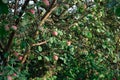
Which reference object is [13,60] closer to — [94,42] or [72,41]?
[72,41]

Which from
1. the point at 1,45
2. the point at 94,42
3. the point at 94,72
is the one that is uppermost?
the point at 1,45

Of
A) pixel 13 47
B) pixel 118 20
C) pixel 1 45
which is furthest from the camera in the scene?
pixel 118 20

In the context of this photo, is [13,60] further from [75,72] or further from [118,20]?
[118,20]

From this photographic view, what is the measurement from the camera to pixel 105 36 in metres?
5.82

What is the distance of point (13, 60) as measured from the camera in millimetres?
4121

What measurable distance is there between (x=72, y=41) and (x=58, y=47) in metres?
0.30

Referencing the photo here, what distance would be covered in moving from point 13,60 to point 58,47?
1007mm

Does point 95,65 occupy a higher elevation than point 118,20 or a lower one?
lower

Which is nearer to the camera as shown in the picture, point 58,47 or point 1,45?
point 1,45

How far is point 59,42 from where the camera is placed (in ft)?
15.4

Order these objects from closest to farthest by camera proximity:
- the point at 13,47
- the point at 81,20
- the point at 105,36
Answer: the point at 13,47
the point at 81,20
the point at 105,36

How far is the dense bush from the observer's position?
3800 millimetres

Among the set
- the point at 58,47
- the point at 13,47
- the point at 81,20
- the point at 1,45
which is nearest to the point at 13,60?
the point at 1,45

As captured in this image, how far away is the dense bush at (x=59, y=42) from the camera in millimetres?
3800
